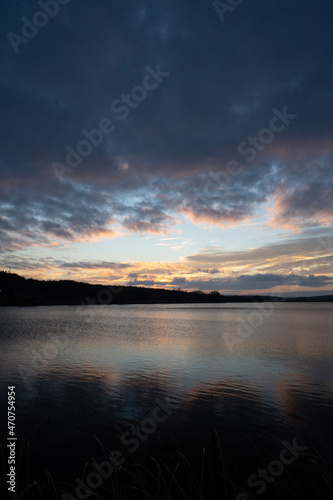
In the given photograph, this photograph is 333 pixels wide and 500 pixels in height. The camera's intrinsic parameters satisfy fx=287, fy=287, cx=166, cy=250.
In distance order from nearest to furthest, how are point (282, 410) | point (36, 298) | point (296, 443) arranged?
point (296, 443) < point (282, 410) < point (36, 298)

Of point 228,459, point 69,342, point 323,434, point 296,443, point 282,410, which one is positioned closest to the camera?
point 228,459

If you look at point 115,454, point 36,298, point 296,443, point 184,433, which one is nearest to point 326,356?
point 296,443

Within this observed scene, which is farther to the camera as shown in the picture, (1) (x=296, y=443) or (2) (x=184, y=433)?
(2) (x=184, y=433)

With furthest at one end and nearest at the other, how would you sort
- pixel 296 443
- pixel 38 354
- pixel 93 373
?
1. pixel 38 354
2. pixel 93 373
3. pixel 296 443

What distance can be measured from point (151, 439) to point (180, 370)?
39.5 ft

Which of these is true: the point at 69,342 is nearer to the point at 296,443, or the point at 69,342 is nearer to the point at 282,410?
the point at 282,410

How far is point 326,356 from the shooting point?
30141 millimetres

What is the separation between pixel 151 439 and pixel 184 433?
146 centimetres

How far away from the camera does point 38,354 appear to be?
2997cm

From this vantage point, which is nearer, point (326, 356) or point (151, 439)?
point (151, 439)

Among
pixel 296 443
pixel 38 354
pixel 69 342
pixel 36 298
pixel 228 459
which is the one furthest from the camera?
pixel 36 298

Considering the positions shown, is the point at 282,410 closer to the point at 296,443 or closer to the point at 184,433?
the point at 296,443

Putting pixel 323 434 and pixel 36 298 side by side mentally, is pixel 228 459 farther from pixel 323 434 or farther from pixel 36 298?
pixel 36 298

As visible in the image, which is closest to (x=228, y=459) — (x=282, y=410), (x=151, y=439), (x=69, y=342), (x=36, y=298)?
(x=151, y=439)
